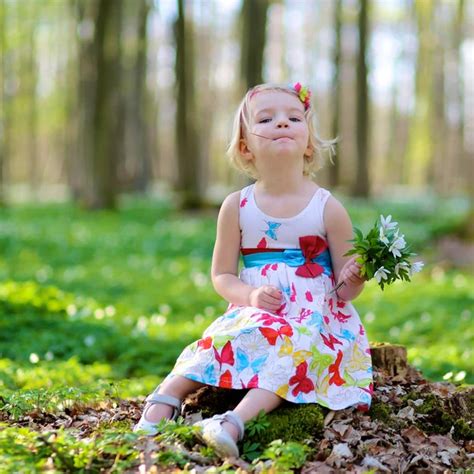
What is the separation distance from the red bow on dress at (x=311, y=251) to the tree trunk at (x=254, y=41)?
1329 centimetres

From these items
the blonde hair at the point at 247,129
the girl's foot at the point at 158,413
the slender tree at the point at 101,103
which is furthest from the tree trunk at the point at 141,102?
the girl's foot at the point at 158,413

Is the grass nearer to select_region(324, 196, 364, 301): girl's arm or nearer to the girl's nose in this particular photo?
select_region(324, 196, 364, 301): girl's arm

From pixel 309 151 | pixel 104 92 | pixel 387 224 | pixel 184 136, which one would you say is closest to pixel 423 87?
pixel 184 136

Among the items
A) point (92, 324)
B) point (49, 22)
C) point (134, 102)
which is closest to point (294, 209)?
point (92, 324)

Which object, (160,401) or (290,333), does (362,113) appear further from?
(160,401)

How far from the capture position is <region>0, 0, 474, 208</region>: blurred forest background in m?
18.9

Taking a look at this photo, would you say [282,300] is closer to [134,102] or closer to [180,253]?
[180,253]

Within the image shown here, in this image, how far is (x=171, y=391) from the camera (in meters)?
3.65

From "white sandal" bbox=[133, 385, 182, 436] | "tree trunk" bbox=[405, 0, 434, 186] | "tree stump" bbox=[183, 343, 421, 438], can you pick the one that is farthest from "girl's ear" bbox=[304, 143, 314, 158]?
"tree trunk" bbox=[405, 0, 434, 186]

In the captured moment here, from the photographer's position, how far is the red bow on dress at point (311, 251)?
3.86 metres

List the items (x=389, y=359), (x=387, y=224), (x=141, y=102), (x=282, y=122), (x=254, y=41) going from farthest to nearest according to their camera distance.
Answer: (x=141, y=102)
(x=254, y=41)
(x=389, y=359)
(x=282, y=122)
(x=387, y=224)

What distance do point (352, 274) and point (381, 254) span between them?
0.61 ft

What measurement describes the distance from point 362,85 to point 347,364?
19983mm

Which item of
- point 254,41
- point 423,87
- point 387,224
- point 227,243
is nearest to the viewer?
point 387,224
